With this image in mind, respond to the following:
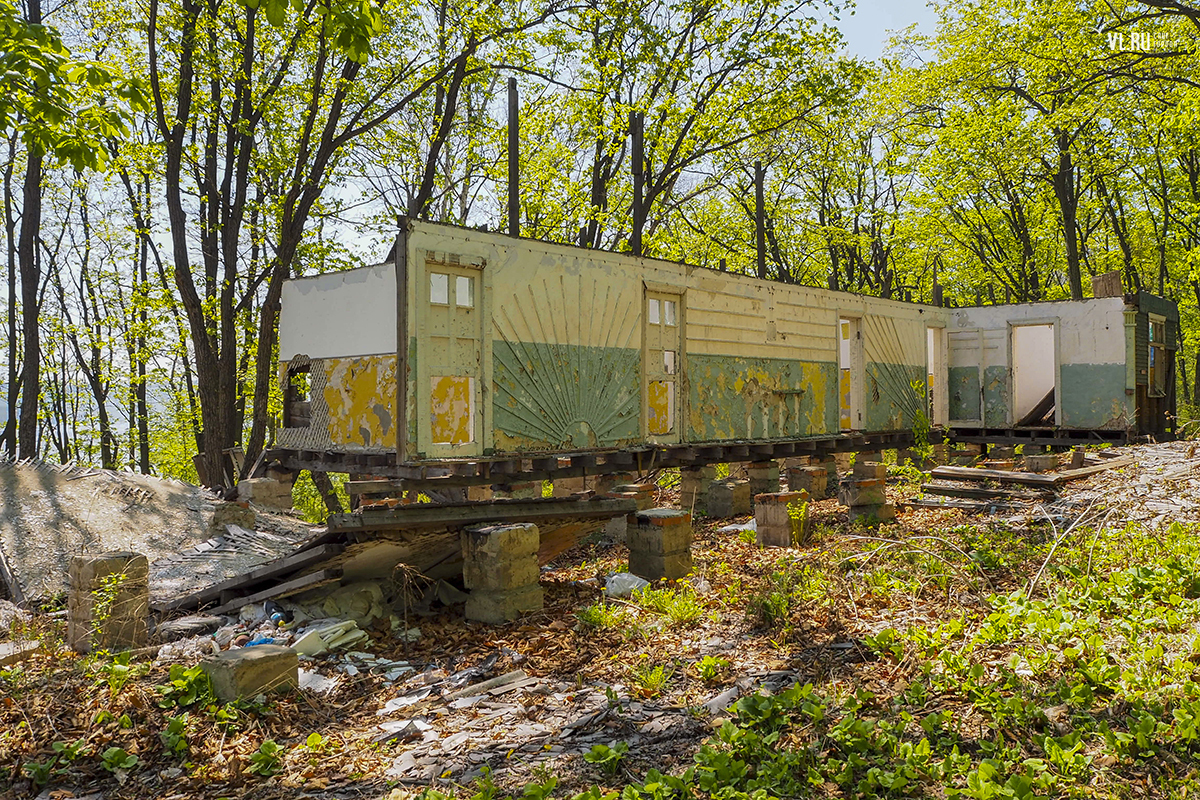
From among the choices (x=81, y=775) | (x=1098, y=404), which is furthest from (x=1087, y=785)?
(x=1098, y=404)

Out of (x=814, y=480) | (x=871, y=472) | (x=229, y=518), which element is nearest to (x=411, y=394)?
(x=229, y=518)

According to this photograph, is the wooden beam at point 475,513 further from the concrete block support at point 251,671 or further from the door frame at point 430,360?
the door frame at point 430,360

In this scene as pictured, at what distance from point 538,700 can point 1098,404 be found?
16.1 meters

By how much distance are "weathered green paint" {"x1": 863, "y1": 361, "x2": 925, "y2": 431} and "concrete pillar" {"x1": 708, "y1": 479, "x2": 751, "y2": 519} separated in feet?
16.9

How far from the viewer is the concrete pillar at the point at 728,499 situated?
1252cm

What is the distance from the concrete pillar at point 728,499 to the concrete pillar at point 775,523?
2.74 meters

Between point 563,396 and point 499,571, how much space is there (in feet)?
16.4

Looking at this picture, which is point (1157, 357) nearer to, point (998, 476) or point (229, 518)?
point (998, 476)

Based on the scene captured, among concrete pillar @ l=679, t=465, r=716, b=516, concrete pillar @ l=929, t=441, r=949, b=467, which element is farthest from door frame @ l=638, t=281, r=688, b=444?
concrete pillar @ l=929, t=441, r=949, b=467

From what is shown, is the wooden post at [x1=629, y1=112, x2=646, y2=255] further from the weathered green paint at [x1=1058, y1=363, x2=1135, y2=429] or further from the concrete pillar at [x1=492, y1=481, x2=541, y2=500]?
the weathered green paint at [x1=1058, y1=363, x2=1135, y2=429]

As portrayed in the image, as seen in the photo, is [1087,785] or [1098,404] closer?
[1087,785]

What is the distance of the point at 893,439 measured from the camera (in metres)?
17.5

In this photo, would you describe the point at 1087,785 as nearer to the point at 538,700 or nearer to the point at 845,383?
the point at 538,700

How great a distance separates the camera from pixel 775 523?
952 centimetres
